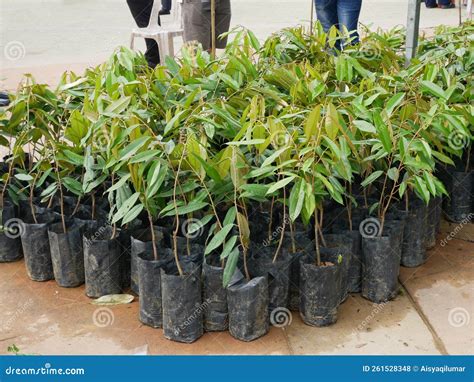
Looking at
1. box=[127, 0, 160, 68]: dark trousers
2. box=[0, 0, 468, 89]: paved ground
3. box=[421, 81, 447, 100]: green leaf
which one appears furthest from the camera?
box=[0, 0, 468, 89]: paved ground

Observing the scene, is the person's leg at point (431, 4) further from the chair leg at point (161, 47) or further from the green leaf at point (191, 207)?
the green leaf at point (191, 207)

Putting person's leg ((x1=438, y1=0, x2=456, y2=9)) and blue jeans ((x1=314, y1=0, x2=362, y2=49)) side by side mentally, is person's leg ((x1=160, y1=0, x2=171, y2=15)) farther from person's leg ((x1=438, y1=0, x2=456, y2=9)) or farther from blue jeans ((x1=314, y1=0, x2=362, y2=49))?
blue jeans ((x1=314, y1=0, x2=362, y2=49))

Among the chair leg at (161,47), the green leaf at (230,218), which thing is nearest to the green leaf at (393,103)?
the green leaf at (230,218)

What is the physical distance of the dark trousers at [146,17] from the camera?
571 centimetres

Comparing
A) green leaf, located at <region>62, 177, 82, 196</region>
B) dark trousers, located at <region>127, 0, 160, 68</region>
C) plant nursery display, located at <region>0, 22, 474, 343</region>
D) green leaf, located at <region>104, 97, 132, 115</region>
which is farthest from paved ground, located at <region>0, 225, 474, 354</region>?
dark trousers, located at <region>127, 0, 160, 68</region>

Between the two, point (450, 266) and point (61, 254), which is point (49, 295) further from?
point (450, 266)

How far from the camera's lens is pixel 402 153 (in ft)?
8.16

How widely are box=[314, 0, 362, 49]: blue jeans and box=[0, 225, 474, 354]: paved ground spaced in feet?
8.39

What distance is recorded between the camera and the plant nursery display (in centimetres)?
244

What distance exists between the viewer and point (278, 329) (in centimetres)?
256

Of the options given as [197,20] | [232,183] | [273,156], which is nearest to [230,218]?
[232,183]

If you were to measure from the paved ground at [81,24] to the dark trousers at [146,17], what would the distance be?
3.02ft

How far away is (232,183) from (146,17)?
12.3 feet

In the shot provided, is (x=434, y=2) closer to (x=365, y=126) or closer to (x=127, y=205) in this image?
(x=365, y=126)
